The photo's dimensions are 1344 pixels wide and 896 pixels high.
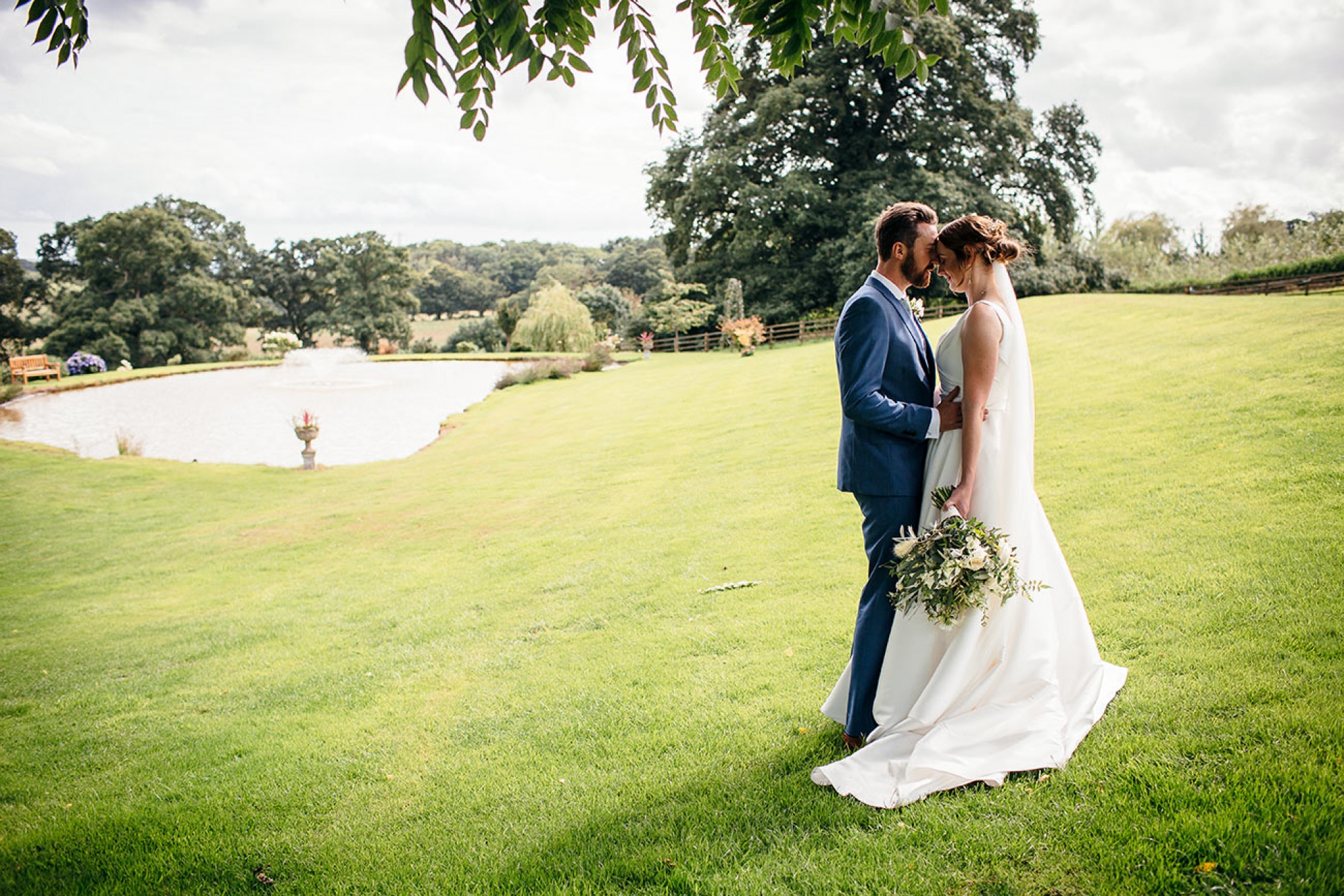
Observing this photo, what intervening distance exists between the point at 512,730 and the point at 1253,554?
5.28 m

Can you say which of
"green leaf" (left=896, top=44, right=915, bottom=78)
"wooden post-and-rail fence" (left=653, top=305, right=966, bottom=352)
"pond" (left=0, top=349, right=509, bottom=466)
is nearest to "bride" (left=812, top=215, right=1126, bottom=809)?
"green leaf" (left=896, top=44, right=915, bottom=78)

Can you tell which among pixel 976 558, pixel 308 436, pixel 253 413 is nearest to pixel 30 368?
pixel 253 413

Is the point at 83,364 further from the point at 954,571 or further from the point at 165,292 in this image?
the point at 954,571

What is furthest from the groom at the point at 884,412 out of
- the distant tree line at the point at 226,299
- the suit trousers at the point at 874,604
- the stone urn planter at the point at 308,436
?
the distant tree line at the point at 226,299

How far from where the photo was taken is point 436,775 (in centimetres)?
385

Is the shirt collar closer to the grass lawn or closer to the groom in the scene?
the groom

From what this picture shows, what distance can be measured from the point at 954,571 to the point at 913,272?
4.33ft

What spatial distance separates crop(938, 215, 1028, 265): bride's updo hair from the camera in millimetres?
3092

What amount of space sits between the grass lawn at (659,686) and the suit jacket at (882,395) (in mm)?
1379

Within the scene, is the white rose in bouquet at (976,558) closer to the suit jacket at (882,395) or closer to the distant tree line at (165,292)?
the suit jacket at (882,395)

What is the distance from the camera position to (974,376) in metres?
3.06

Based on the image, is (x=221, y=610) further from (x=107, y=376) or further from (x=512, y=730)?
(x=107, y=376)

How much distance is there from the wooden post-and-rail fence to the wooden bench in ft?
95.2

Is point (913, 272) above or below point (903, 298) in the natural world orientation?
above
